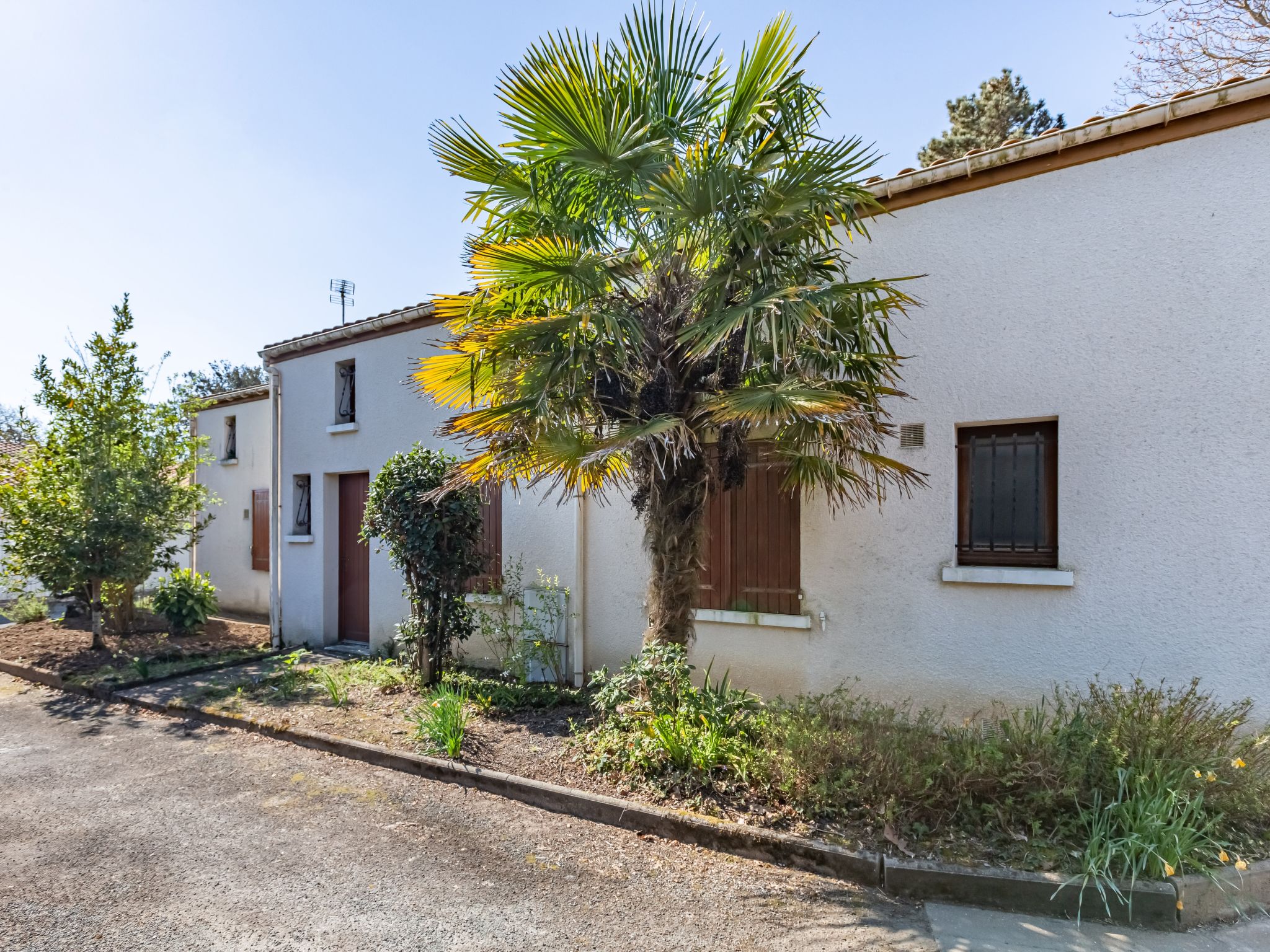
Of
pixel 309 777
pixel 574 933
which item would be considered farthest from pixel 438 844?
pixel 309 777

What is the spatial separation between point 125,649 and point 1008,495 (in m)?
11.0

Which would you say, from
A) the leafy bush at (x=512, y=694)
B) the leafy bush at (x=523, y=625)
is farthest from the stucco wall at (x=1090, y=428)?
the leafy bush at (x=523, y=625)

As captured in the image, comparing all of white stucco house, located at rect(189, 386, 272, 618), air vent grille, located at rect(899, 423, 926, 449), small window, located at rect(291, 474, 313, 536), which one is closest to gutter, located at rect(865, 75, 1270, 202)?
air vent grille, located at rect(899, 423, 926, 449)

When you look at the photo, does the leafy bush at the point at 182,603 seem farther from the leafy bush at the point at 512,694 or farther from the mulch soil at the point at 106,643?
the leafy bush at the point at 512,694

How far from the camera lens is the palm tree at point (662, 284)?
4.98m

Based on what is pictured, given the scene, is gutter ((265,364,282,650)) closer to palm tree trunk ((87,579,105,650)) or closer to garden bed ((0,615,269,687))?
garden bed ((0,615,269,687))

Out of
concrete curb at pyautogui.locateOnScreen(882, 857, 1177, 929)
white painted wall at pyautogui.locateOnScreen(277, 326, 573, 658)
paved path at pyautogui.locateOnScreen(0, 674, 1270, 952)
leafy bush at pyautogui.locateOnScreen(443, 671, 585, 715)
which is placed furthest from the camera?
white painted wall at pyautogui.locateOnScreen(277, 326, 573, 658)

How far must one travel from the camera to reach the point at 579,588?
25.4ft

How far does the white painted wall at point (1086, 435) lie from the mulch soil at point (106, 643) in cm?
779

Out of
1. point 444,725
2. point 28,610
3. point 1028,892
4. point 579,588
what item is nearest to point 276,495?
point 28,610

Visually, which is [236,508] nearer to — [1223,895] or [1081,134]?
[1081,134]

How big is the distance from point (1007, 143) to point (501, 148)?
391 centimetres

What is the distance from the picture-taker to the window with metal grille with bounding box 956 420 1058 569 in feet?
18.5

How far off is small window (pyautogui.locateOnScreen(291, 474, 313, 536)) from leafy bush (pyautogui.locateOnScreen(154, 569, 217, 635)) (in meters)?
2.01
